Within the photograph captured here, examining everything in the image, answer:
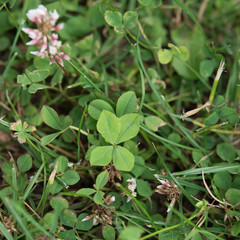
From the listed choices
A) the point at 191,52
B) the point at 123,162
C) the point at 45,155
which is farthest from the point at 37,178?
the point at 191,52

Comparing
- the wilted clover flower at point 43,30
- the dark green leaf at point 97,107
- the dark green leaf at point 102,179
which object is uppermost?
the wilted clover flower at point 43,30

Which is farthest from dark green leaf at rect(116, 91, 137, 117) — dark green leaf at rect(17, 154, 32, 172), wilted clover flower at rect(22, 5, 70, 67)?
dark green leaf at rect(17, 154, 32, 172)

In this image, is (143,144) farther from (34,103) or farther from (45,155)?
(34,103)

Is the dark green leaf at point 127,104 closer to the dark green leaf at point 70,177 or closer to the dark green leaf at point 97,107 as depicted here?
the dark green leaf at point 97,107

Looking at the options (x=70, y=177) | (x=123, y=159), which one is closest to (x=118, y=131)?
(x=123, y=159)

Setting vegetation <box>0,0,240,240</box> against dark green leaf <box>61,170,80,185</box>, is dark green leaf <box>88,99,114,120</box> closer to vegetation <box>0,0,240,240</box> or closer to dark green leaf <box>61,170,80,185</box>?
vegetation <box>0,0,240,240</box>

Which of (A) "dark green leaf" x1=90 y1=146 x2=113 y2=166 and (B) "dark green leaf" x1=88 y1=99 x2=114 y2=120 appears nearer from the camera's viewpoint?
(A) "dark green leaf" x1=90 y1=146 x2=113 y2=166

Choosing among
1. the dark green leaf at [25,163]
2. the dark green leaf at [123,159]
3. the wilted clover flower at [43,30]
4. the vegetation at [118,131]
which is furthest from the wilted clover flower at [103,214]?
the wilted clover flower at [43,30]

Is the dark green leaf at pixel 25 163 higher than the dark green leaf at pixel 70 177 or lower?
higher

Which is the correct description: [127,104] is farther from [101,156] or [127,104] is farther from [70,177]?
[70,177]

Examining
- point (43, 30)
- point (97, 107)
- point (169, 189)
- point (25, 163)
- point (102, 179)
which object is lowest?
point (169, 189)

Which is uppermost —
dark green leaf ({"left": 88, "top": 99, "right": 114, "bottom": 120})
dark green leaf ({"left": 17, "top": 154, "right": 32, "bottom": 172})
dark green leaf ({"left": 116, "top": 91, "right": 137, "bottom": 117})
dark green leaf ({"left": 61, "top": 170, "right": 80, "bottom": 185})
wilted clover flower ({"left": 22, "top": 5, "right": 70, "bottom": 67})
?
wilted clover flower ({"left": 22, "top": 5, "right": 70, "bottom": 67})
